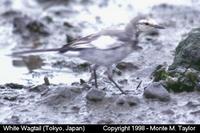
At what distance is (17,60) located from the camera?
37.7ft

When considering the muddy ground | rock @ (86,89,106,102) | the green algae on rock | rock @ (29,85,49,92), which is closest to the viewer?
the muddy ground

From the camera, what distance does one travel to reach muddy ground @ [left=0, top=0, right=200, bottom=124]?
8.31m

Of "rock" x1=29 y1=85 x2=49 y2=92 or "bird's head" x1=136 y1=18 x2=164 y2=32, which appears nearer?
"bird's head" x1=136 y1=18 x2=164 y2=32

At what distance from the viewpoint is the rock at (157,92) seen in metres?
8.53

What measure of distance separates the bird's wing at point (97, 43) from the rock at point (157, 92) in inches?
27.4

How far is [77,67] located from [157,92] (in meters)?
2.55

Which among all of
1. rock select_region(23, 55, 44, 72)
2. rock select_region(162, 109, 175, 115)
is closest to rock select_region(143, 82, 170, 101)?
rock select_region(162, 109, 175, 115)

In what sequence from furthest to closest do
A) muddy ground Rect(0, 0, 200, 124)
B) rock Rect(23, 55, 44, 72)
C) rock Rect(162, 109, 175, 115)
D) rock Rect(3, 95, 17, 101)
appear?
rock Rect(23, 55, 44, 72), rock Rect(3, 95, 17, 101), muddy ground Rect(0, 0, 200, 124), rock Rect(162, 109, 175, 115)

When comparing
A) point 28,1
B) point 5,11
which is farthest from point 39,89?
point 28,1

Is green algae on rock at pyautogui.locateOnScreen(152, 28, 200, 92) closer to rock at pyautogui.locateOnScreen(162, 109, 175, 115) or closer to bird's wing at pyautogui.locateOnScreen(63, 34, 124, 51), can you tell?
rock at pyautogui.locateOnScreen(162, 109, 175, 115)

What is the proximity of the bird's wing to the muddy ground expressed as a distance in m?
0.61

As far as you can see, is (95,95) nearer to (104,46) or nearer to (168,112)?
(104,46)

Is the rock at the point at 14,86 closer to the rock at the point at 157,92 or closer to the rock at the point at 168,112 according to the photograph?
the rock at the point at 157,92

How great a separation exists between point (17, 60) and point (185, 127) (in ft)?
15.3
